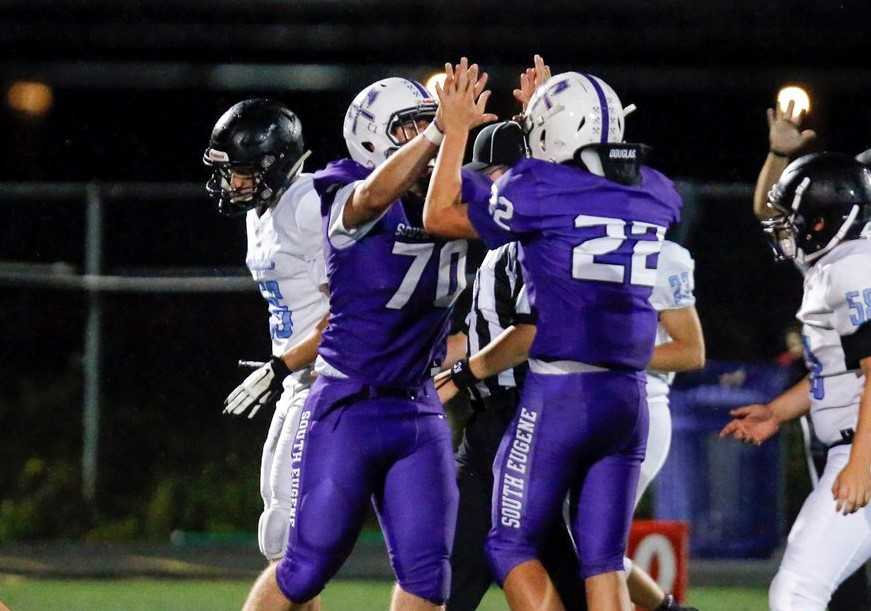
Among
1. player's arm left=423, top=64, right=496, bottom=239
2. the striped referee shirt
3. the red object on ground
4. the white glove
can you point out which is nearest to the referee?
the striped referee shirt

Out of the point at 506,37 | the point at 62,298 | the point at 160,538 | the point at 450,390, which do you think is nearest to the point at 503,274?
the point at 450,390

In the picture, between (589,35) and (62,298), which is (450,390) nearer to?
(62,298)

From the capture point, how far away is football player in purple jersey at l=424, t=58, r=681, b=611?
16.0ft

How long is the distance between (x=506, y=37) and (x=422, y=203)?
12.6 metres

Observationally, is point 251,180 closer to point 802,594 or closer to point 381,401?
point 381,401

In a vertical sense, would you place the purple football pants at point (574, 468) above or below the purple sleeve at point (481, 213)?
below

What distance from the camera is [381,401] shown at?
5141 millimetres

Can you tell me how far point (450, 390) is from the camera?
5566 mm

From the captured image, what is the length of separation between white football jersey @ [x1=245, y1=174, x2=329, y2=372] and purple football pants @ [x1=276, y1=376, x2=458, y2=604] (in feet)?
2.63

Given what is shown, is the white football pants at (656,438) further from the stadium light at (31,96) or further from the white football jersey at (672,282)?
the stadium light at (31,96)

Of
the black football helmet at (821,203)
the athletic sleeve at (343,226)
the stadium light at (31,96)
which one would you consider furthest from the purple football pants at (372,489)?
the stadium light at (31,96)

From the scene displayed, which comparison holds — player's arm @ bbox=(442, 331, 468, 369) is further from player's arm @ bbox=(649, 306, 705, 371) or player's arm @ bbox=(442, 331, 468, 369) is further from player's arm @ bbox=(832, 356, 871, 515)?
player's arm @ bbox=(832, 356, 871, 515)

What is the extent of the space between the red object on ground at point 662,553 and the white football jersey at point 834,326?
1.18 metres

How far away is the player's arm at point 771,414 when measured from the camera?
18.3ft
